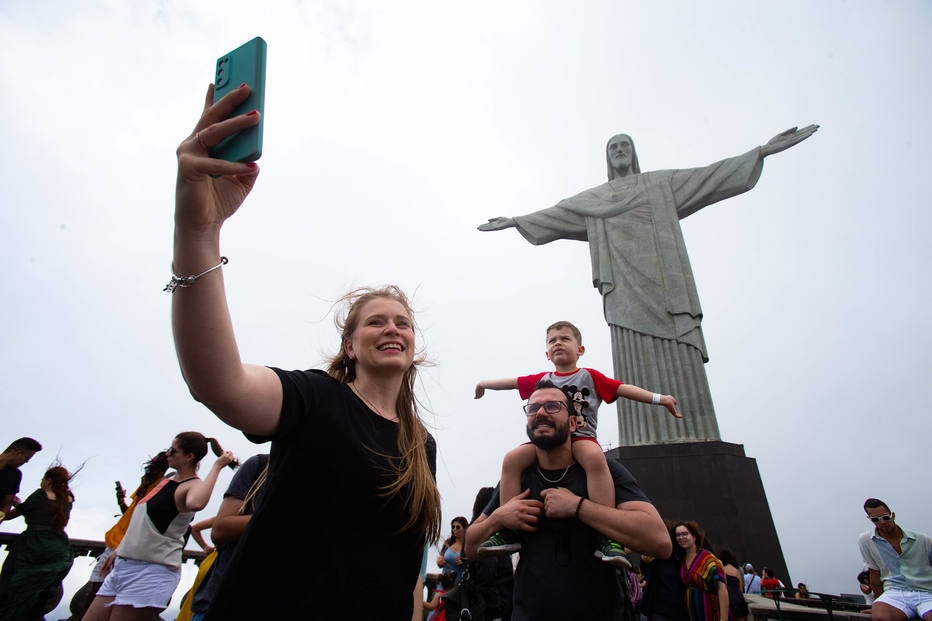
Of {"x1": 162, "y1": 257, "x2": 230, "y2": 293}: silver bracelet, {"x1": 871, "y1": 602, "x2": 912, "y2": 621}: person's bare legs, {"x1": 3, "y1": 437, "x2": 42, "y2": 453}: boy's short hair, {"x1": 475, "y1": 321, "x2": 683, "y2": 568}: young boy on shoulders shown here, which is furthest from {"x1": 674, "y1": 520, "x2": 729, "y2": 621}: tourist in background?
{"x1": 3, "y1": 437, "x2": 42, "y2": 453}: boy's short hair

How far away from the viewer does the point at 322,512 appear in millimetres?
1300

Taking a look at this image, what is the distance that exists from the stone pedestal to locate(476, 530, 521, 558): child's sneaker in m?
5.37

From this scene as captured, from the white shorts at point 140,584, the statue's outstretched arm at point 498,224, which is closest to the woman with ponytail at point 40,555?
the white shorts at point 140,584

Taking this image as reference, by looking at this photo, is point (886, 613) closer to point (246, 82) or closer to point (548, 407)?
point (548, 407)

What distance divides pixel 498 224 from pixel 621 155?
9.37 ft

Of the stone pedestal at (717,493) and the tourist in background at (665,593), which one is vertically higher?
the stone pedestal at (717,493)

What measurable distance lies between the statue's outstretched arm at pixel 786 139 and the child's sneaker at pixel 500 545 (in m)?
9.51

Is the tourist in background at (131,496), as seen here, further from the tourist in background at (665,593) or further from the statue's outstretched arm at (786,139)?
the statue's outstretched arm at (786,139)

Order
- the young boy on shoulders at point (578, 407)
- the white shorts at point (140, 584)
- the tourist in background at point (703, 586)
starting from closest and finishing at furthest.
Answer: the young boy on shoulders at point (578, 407), the white shorts at point (140, 584), the tourist in background at point (703, 586)

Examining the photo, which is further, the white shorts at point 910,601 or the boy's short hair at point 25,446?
the boy's short hair at point 25,446

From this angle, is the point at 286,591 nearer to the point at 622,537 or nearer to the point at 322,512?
the point at 322,512

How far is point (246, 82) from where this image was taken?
112cm

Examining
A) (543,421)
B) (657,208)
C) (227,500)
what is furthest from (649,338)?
(227,500)

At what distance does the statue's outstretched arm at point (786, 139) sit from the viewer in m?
8.94
